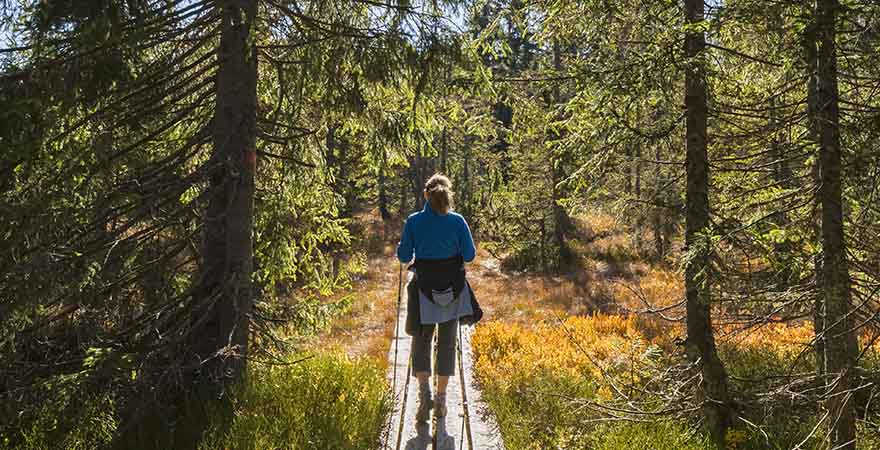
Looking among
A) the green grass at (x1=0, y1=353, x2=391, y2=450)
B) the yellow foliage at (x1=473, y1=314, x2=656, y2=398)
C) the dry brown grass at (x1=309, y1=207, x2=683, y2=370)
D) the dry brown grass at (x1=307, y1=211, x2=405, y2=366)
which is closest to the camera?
the green grass at (x1=0, y1=353, x2=391, y2=450)

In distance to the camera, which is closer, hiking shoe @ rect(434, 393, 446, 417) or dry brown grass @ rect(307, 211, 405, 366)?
hiking shoe @ rect(434, 393, 446, 417)

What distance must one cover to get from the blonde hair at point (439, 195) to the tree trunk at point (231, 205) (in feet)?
5.87

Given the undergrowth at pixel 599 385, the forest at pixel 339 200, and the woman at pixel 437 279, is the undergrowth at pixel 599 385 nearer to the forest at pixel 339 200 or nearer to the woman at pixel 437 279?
the forest at pixel 339 200

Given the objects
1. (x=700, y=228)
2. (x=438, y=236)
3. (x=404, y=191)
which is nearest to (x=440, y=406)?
(x=438, y=236)

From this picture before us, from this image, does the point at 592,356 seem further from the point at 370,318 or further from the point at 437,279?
the point at 370,318

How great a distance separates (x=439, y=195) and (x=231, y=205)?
2.05 meters

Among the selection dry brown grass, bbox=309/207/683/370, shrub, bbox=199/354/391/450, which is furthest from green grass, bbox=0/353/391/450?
dry brown grass, bbox=309/207/683/370

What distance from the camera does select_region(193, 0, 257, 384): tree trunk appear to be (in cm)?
530

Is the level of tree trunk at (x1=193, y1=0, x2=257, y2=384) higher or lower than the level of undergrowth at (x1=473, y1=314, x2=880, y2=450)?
higher

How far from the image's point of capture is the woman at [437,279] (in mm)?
6016

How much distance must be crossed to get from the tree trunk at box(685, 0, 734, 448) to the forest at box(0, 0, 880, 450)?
0.02 meters

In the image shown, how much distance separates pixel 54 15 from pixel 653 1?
5.42 meters

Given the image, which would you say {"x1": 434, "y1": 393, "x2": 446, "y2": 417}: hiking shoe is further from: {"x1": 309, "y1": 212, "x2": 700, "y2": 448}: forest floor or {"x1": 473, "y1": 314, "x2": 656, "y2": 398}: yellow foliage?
{"x1": 309, "y1": 212, "x2": 700, "y2": 448}: forest floor

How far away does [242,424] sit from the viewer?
4.97 meters
